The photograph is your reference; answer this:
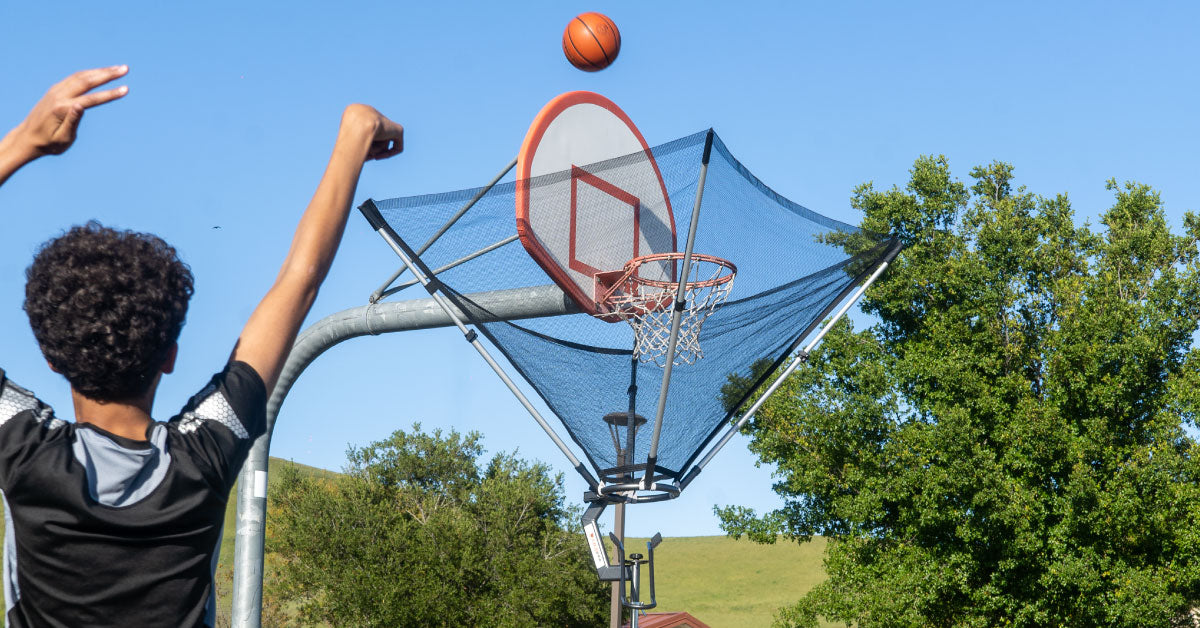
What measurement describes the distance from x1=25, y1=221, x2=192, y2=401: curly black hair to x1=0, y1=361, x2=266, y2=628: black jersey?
0.25 ft

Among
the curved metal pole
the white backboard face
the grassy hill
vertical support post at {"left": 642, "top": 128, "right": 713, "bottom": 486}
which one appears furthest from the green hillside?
the curved metal pole

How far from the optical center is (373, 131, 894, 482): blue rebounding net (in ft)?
25.5

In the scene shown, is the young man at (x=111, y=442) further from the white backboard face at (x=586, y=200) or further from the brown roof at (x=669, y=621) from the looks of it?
the brown roof at (x=669, y=621)

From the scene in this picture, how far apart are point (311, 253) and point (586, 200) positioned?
22.2 feet

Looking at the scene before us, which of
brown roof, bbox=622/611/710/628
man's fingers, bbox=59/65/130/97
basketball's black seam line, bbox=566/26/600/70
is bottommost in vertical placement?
brown roof, bbox=622/611/710/628

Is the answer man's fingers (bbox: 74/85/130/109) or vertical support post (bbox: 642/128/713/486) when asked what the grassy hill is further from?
man's fingers (bbox: 74/85/130/109)

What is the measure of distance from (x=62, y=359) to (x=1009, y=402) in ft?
80.0

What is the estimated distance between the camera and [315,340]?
6797mm

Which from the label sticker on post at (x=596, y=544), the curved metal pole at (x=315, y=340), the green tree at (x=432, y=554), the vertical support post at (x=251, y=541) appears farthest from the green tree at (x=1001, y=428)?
the vertical support post at (x=251, y=541)

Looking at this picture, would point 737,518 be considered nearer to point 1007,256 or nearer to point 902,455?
point 902,455

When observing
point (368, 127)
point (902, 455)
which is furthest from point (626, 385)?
point (902, 455)

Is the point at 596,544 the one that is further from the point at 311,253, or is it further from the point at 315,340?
the point at 311,253

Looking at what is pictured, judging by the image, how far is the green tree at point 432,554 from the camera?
1351 inches

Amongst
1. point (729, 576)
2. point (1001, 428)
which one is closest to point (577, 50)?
point (1001, 428)
